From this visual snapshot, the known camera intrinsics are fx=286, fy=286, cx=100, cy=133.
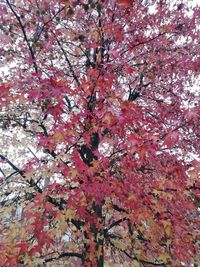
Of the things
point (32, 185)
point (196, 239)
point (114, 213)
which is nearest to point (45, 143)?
point (32, 185)

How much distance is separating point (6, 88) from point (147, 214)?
3.01 meters

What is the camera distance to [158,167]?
222 inches

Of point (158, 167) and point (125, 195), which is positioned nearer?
point (125, 195)

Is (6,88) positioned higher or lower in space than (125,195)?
higher

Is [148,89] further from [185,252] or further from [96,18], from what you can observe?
[185,252]

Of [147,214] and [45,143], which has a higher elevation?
A: [45,143]

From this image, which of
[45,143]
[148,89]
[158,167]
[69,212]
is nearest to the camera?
[69,212]

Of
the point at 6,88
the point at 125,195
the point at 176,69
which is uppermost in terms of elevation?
the point at 176,69

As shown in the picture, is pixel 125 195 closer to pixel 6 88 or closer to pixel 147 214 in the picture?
pixel 147 214

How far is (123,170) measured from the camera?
17.3 feet

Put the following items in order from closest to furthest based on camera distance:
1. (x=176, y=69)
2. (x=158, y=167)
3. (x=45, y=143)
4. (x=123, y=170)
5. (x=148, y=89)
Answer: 1. (x=45, y=143)
2. (x=123, y=170)
3. (x=158, y=167)
4. (x=176, y=69)
5. (x=148, y=89)

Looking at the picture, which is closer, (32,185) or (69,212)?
(69,212)

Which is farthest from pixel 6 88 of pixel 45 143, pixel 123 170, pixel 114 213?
pixel 114 213

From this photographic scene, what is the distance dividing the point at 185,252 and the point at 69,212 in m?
2.64
